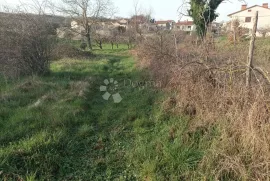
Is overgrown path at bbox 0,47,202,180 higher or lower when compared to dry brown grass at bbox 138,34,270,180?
lower

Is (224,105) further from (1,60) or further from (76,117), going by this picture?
(1,60)

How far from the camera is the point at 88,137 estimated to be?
413cm

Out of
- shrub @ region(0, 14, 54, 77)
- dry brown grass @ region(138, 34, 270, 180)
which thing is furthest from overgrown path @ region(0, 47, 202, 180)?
shrub @ region(0, 14, 54, 77)

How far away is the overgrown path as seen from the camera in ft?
9.92

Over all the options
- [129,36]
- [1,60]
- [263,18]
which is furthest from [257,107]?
[263,18]

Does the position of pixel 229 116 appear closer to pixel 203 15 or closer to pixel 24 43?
pixel 203 15

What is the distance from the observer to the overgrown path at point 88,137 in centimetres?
302

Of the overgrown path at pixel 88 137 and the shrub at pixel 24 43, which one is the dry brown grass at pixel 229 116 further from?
the shrub at pixel 24 43

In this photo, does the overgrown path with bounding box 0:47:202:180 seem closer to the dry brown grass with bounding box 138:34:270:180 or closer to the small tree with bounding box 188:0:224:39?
the dry brown grass with bounding box 138:34:270:180

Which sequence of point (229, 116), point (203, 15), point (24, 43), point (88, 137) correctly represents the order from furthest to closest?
point (24, 43) < point (203, 15) < point (88, 137) < point (229, 116)

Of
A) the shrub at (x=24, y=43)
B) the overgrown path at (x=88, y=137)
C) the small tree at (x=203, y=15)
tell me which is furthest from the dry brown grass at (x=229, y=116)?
the shrub at (x=24, y=43)

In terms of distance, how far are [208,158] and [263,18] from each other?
40.1 m

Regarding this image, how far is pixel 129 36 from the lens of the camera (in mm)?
24688

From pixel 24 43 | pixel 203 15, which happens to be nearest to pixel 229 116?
pixel 203 15
